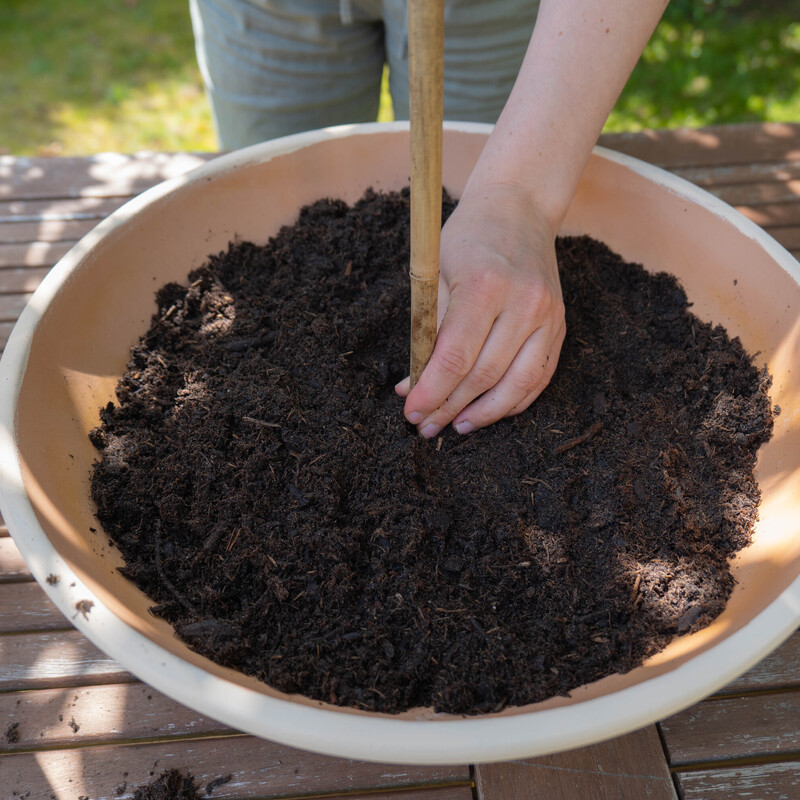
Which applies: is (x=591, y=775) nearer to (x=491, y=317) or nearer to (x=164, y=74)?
(x=491, y=317)

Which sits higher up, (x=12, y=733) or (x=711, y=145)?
(x=711, y=145)

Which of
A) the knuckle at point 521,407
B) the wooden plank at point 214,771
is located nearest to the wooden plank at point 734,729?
the wooden plank at point 214,771

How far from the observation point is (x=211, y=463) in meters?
1.03

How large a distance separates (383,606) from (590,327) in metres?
0.64

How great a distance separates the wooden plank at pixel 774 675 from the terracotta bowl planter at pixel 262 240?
20 cm

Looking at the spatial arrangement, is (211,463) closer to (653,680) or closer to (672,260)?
(653,680)

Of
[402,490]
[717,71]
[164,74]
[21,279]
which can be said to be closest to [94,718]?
[402,490]

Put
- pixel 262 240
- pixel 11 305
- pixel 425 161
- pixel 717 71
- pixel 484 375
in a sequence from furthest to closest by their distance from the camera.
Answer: pixel 717 71, pixel 11 305, pixel 262 240, pixel 484 375, pixel 425 161

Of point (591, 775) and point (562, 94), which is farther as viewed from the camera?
point (562, 94)

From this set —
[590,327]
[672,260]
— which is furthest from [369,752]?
[672,260]

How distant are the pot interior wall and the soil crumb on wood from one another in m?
0.23

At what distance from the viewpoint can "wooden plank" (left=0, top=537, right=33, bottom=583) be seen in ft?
3.75

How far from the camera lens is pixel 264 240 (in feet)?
4.51

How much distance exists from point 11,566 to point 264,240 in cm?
73
